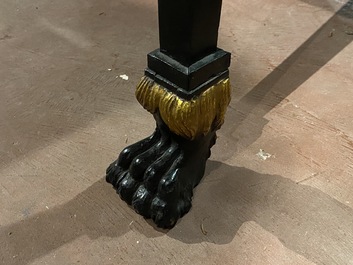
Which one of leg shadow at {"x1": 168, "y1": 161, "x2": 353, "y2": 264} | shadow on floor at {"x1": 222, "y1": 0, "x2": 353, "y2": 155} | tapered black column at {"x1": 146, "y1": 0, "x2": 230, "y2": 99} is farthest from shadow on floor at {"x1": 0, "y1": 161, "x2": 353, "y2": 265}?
tapered black column at {"x1": 146, "y1": 0, "x2": 230, "y2": 99}

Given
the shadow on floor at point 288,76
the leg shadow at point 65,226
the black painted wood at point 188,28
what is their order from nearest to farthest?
the black painted wood at point 188,28, the leg shadow at point 65,226, the shadow on floor at point 288,76

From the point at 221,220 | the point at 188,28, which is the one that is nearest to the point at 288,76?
the point at 221,220

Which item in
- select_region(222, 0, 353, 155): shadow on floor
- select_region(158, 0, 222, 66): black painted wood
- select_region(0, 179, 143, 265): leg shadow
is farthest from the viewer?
select_region(222, 0, 353, 155): shadow on floor

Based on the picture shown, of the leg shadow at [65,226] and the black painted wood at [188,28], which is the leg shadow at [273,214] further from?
the black painted wood at [188,28]

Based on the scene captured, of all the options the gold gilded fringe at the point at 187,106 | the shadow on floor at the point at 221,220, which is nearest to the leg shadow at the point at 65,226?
the shadow on floor at the point at 221,220

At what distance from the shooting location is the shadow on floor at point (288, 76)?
1.29 metres

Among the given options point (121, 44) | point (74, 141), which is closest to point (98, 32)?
point (121, 44)

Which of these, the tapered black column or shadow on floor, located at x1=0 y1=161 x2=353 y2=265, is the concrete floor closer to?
shadow on floor, located at x1=0 y1=161 x2=353 y2=265

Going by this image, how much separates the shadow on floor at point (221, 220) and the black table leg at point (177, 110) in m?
0.04

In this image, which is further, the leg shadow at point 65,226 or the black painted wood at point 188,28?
the leg shadow at point 65,226

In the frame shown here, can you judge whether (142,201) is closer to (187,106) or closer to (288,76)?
(187,106)

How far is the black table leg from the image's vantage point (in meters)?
0.84

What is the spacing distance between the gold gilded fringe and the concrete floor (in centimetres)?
24

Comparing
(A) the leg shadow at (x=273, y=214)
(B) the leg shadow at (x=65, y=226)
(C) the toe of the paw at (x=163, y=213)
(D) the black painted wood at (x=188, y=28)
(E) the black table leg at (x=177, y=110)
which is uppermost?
(D) the black painted wood at (x=188, y=28)
